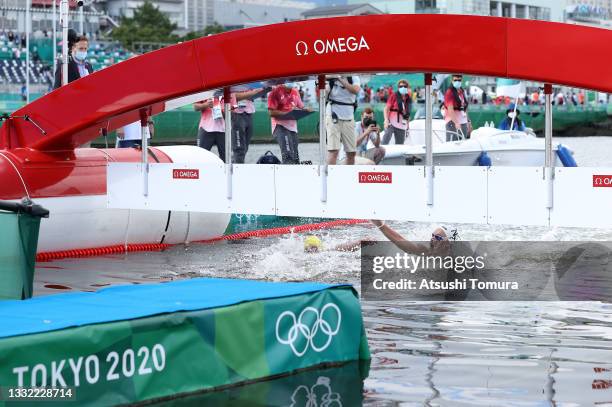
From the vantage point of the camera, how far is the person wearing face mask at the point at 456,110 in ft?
58.6

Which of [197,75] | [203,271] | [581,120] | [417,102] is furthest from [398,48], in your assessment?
[581,120]

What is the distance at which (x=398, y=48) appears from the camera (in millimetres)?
10273

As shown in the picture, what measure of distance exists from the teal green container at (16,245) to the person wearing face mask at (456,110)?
10.7 m

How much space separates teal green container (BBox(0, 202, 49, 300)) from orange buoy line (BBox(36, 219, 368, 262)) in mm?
4606

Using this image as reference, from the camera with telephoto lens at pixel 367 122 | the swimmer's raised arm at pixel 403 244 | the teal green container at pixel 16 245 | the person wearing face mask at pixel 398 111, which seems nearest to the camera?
the teal green container at pixel 16 245

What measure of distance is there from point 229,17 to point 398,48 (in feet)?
473

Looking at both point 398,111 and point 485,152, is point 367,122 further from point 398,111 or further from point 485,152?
point 485,152

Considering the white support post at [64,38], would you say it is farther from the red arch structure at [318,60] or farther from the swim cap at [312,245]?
the swim cap at [312,245]

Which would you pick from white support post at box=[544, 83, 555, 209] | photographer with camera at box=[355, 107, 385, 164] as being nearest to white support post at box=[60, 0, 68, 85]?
photographer with camera at box=[355, 107, 385, 164]

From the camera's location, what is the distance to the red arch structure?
31.6 ft

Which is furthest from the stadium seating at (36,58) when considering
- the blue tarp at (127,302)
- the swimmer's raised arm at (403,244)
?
the blue tarp at (127,302)

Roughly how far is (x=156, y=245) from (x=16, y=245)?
5.98 m

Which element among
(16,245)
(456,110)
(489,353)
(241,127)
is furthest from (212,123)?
(489,353)

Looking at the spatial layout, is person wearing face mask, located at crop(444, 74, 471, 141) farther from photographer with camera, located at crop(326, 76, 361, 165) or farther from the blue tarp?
the blue tarp
